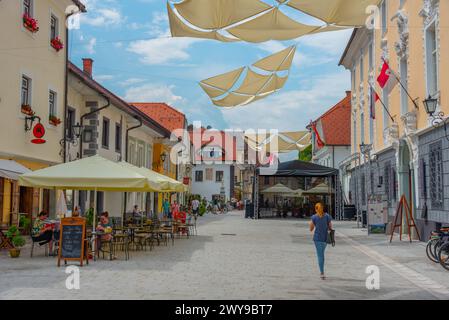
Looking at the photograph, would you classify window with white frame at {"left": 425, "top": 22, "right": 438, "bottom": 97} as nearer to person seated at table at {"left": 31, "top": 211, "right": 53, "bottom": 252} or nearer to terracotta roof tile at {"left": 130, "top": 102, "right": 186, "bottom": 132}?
person seated at table at {"left": 31, "top": 211, "right": 53, "bottom": 252}

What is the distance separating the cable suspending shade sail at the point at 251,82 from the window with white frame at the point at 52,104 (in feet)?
18.2

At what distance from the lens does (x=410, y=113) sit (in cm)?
1981

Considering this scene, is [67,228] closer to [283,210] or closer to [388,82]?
[388,82]

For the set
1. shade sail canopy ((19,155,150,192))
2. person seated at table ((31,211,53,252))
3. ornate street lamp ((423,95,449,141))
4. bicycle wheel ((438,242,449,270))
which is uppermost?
ornate street lamp ((423,95,449,141))

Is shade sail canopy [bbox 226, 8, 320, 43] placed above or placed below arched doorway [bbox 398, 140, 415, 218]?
above

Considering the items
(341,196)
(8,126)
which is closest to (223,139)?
(341,196)

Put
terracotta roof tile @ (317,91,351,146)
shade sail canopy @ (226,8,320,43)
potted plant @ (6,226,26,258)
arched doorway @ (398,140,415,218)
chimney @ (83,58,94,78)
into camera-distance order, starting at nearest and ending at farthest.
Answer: shade sail canopy @ (226,8,320,43), potted plant @ (6,226,26,258), arched doorway @ (398,140,415,218), chimney @ (83,58,94,78), terracotta roof tile @ (317,91,351,146)

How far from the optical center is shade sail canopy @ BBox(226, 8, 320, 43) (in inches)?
472

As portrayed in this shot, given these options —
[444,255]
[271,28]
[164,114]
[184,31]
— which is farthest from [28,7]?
[164,114]

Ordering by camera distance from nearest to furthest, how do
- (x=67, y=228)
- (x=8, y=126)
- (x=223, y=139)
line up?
1. (x=67, y=228)
2. (x=8, y=126)
3. (x=223, y=139)

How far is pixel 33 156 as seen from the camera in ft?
57.2

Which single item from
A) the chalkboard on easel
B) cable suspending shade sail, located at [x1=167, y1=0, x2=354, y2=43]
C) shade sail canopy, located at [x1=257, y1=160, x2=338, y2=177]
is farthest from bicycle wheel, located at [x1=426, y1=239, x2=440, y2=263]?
shade sail canopy, located at [x1=257, y1=160, x2=338, y2=177]

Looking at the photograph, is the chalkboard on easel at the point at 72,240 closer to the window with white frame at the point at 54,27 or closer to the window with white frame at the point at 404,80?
the window with white frame at the point at 54,27
